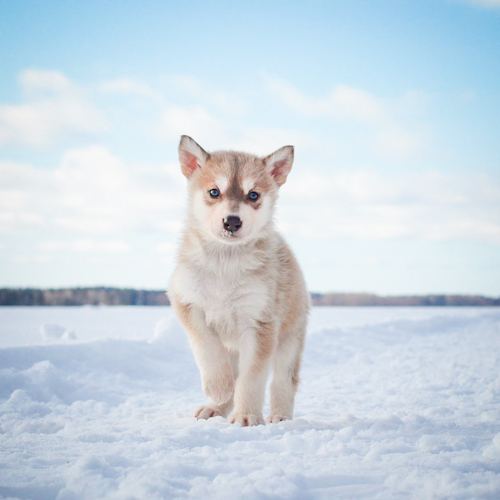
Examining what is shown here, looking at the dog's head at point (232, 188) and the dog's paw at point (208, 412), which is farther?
the dog's paw at point (208, 412)

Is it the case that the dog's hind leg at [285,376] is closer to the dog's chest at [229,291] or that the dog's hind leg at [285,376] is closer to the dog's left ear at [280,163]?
the dog's chest at [229,291]

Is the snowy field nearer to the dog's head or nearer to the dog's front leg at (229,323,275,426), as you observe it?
the dog's front leg at (229,323,275,426)

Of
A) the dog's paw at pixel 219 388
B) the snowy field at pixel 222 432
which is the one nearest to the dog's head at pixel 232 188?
the dog's paw at pixel 219 388

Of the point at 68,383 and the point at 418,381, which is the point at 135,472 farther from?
the point at 418,381

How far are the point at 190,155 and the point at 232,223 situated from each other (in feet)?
3.57

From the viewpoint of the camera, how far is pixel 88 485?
7.61ft

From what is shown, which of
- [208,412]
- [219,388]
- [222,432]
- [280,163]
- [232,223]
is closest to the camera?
[222,432]

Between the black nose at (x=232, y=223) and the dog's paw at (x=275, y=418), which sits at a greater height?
the black nose at (x=232, y=223)

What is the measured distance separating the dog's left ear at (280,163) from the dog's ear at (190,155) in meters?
0.62

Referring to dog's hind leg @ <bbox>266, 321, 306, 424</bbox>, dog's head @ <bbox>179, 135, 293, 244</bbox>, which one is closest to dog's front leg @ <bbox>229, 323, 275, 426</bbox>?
dog's hind leg @ <bbox>266, 321, 306, 424</bbox>

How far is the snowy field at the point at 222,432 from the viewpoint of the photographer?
2.38 meters

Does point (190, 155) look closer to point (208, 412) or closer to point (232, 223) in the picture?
point (232, 223)

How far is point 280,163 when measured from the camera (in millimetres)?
4520

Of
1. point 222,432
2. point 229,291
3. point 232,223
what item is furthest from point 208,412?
point 232,223
